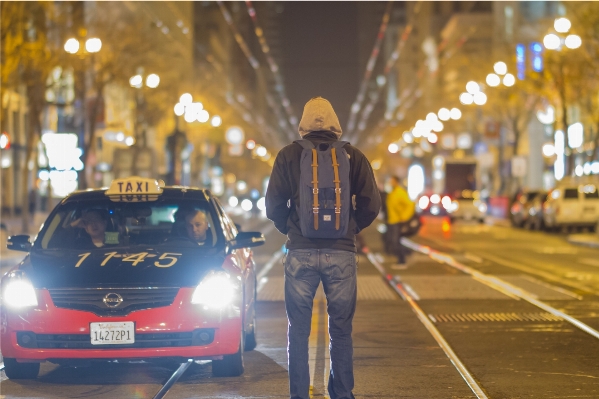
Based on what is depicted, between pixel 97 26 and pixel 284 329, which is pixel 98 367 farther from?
pixel 97 26

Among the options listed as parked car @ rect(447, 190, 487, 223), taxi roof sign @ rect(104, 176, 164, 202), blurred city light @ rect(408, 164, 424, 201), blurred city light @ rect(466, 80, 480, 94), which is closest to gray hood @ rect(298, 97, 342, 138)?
taxi roof sign @ rect(104, 176, 164, 202)

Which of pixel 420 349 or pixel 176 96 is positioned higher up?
pixel 176 96

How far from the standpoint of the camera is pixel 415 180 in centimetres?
7181

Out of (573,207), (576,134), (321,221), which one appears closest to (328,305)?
(321,221)

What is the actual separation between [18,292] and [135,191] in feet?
5.60

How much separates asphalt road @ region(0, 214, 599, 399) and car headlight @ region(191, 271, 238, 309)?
629mm

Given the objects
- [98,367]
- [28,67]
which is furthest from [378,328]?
[28,67]

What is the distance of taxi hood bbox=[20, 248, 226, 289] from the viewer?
7855mm

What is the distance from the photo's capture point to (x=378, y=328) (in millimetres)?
11438

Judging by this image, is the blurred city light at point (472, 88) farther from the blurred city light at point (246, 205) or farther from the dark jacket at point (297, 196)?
the dark jacket at point (297, 196)

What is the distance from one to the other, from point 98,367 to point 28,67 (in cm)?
2587

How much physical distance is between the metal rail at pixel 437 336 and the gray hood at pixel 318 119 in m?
2.27

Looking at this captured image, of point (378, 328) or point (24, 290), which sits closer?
point (24, 290)

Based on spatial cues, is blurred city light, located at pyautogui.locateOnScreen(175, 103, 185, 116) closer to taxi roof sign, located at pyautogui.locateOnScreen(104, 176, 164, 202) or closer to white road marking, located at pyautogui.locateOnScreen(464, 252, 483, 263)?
white road marking, located at pyautogui.locateOnScreen(464, 252, 483, 263)
